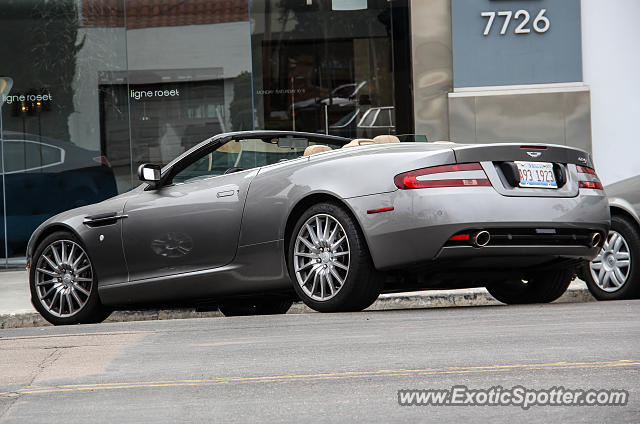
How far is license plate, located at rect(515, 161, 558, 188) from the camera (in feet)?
21.3

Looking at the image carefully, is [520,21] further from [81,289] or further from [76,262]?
[81,289]

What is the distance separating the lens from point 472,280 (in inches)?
270

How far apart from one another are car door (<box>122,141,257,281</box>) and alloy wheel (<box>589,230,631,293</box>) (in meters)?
3.05

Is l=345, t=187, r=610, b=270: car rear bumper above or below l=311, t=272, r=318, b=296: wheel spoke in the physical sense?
above

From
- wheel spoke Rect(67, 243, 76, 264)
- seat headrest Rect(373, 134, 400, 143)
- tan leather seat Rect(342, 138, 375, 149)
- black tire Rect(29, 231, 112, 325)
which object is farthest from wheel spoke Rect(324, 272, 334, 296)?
wheel spoke Rect(67, 243, 76, 264)

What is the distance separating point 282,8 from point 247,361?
1162 centimetres

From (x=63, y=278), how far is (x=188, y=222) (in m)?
1.37

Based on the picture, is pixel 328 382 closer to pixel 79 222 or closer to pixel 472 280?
pixel 472 280

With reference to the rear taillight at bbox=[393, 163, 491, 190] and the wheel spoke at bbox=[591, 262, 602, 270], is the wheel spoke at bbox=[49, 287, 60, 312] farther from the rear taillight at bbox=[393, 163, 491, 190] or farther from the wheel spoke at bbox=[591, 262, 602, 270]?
the wheel spoke at bbox=[591, 262, 602, 270]

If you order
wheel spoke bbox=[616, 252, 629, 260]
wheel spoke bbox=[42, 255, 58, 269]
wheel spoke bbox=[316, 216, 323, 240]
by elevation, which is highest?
wheel spoke bbox=[316, 216, 323, 240]

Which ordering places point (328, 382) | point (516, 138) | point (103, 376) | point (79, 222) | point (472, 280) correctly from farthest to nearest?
1. point (516, 138)
2. point (79, 222)
3. point (472, 280)
4. point (103, 376)
5. point (328, 382)

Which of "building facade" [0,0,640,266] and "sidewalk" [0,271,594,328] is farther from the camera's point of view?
"building facade" [0,0,640,266]

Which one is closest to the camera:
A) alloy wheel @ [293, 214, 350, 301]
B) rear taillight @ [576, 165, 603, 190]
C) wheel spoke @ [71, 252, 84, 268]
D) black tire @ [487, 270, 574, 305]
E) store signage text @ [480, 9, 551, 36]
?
alloy wheel @ [293, 214, 350, 301]

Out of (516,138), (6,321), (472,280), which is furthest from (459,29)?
(472,280)
